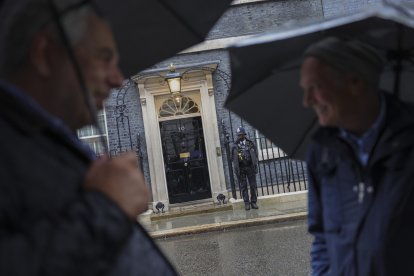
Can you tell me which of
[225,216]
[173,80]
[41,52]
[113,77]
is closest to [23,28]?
[41,52]

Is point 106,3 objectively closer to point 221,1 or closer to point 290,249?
point 221,1

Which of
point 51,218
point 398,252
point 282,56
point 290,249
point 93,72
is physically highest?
point 282,56

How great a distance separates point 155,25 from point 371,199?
1159 millimetres

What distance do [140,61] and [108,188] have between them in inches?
56.0

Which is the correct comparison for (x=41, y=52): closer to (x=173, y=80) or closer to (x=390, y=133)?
(x=390, y=133)

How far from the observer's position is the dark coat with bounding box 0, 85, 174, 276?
90 cm

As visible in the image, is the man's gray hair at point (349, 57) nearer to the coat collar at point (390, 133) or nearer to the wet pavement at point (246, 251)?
the coat collar at point (390, 133)

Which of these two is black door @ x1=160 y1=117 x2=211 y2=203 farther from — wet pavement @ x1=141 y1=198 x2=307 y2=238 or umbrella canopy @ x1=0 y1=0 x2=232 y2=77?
umbrella canopy @ x1=0 y1=0 x2=232 y2=77

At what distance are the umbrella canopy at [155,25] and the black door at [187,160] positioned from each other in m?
12.6

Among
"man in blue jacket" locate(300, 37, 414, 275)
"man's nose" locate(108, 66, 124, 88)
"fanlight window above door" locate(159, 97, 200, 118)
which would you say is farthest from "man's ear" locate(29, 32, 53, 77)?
"fanlight window above door" locate(159, 97, 200, 118)

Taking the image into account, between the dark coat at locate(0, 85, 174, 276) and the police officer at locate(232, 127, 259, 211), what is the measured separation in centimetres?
1195

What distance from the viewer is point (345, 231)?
70.1 inches

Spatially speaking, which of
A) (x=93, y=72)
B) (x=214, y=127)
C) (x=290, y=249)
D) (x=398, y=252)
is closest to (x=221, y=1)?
(x=93, y=72)

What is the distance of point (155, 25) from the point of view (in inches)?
86.4
